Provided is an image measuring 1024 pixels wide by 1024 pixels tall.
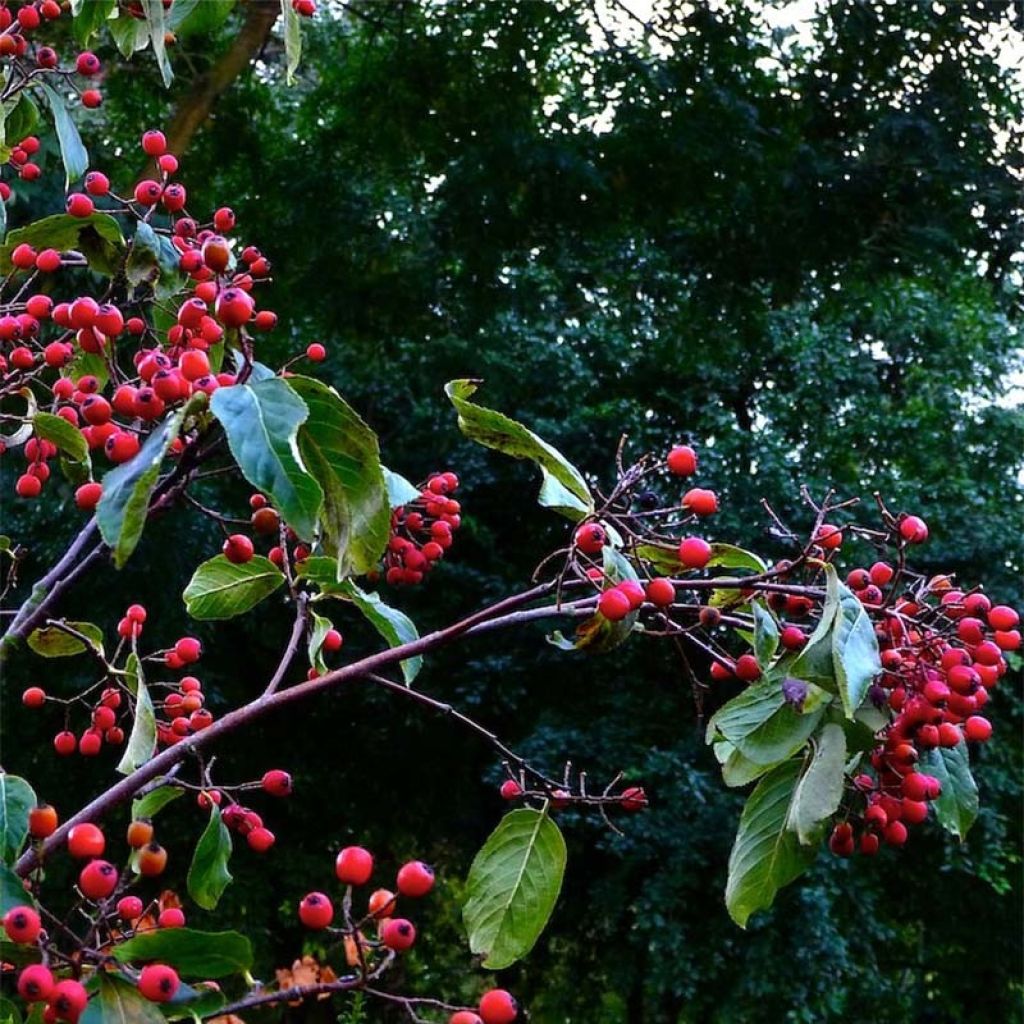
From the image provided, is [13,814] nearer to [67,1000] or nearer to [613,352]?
[67,1000]

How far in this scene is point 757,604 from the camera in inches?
27.6

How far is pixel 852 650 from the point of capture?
2.07 feet

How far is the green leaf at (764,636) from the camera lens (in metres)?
0.67

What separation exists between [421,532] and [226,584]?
24 cm

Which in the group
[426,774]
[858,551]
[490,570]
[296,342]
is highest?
[858,551]

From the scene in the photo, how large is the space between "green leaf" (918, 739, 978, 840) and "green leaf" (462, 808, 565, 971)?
25 centimetres

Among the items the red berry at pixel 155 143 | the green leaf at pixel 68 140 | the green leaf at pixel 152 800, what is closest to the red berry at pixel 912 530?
the green leaf at pixel 152 800

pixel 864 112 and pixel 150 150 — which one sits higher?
pixel 864 112

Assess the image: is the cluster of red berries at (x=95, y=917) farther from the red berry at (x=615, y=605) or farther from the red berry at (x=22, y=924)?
the red berry at (x=615, y=605)

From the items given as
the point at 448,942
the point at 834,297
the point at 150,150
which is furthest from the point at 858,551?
the point at 150,150

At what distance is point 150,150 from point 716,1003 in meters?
3.89

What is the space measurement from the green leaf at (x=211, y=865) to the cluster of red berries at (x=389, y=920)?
215 millimetres

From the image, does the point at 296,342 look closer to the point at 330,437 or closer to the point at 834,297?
the point at 834,297

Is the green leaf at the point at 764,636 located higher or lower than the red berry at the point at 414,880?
higher
